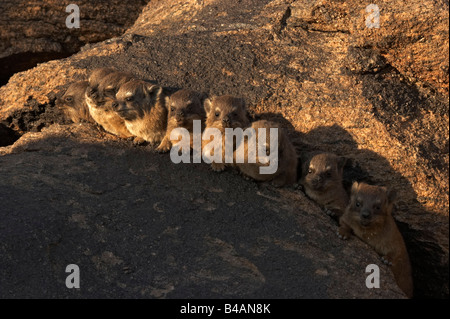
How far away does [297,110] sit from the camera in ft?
26.0

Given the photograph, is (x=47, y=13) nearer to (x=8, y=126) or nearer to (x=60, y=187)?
(x=8, y=126)

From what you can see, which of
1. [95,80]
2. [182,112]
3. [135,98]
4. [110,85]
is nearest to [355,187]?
[182,112]

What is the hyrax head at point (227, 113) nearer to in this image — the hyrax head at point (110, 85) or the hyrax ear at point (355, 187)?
the hyrax head at point (110, 85)

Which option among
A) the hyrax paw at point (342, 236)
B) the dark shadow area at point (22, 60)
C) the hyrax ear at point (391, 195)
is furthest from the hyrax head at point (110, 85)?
the dark shadow area at point (22, 60)

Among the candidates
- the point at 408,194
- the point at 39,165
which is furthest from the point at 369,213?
the point at 39,165

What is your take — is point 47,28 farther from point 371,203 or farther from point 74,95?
point 371,203

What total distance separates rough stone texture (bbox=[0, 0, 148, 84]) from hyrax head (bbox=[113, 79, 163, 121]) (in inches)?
187

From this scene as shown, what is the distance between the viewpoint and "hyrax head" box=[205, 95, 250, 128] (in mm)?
7398

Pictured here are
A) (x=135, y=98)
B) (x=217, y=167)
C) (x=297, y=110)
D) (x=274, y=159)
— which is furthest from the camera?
(x=135, y=98)

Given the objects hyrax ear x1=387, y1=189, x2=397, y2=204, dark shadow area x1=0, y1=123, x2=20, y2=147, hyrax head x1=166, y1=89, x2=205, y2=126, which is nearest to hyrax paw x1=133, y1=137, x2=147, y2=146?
hyrax head x1=166, y1=89, x2=205, y2=126

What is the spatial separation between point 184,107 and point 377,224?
2.76m

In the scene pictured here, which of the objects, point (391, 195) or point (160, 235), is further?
point (391, 195)

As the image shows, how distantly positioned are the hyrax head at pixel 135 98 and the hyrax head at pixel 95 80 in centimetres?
33

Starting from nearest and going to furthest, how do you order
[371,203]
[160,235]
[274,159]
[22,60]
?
[160,235]
[371,203]
[274,159]
[22,60]
